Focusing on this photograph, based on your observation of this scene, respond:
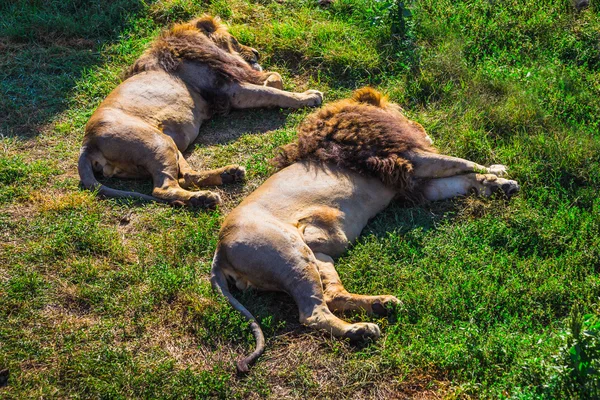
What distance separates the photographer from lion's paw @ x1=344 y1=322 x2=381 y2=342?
418 centimetres

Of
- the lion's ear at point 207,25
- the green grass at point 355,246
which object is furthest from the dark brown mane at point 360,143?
the lion's ear at point 207,25

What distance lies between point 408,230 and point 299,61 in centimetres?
290

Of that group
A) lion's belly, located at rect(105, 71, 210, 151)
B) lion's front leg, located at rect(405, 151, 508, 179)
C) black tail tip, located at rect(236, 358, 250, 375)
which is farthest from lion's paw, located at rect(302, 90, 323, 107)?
black tail tip, located at rect(236, 358, 250, 375)

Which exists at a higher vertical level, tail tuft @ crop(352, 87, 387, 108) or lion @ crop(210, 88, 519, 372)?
tail tuft @ crop(352, 87, 387, 108)

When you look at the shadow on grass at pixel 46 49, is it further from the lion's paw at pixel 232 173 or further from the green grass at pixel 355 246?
the lion's paw at pixel 232 173

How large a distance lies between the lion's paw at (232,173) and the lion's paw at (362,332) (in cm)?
197

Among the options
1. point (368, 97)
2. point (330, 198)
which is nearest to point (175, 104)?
point (368, 97)

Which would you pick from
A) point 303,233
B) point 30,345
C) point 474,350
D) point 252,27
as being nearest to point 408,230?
point 303,233

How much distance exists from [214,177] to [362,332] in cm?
210

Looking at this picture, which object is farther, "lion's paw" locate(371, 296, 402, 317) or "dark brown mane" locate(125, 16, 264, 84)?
"dark brown mane" locate(125, 16, 264, 84)

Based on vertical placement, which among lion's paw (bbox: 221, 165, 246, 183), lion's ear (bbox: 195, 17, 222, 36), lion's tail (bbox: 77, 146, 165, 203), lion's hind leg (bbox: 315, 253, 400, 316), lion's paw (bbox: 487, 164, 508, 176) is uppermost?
lion's paw (bbox: 487, 164, 508, 176)

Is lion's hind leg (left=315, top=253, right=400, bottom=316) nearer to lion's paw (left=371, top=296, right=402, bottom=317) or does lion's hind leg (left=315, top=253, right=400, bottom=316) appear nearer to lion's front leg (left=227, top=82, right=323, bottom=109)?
lion's paw (left=371, top=296, right=402, bottom=317)

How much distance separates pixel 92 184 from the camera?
18.7 feet

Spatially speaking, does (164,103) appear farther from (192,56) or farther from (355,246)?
(355,246)
